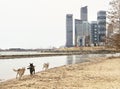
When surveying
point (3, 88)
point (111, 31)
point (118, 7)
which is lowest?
point (3, 88)

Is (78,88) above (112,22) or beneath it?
beneath

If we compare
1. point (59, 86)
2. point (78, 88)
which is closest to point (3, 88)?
point (59, 86)

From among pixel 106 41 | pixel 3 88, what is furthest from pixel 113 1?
pixel 3 88

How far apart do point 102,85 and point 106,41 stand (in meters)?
50.9

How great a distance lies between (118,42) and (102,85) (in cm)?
4877

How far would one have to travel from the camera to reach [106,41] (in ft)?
240

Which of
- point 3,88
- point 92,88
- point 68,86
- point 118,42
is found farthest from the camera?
point 118,42

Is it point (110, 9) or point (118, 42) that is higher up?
point (110, 9)

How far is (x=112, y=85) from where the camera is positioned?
22312 mm

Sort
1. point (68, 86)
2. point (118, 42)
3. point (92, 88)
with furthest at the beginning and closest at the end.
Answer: point (118, 42)
point (68, 86)
point (92, 88)

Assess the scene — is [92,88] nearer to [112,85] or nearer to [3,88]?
[112,85]

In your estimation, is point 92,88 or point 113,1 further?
point 113,1

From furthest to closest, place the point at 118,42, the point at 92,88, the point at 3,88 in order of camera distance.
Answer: the point at 118,42, the point at 3,88, the point at 92,88

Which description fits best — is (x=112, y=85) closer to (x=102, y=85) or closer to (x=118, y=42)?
(x=102, y=85)
